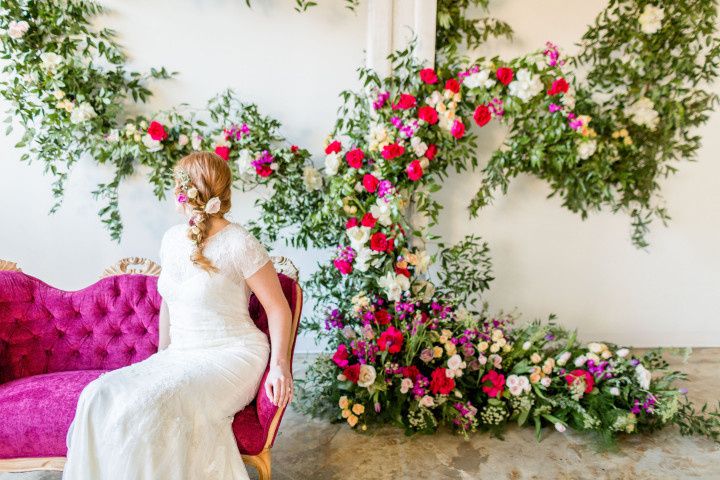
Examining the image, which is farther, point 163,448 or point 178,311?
point 178,311

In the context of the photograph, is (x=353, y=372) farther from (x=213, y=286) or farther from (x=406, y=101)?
(x=406, y=101)

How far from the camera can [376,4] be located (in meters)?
2.61

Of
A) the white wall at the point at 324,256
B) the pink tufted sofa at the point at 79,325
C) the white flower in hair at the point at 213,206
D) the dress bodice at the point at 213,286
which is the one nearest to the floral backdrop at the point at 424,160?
the white wall at the point at 324,256

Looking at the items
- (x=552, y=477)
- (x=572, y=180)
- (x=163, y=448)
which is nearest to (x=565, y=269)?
(x=572, y=180)

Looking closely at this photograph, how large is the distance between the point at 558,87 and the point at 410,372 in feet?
5.65

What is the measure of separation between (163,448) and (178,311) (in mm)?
511

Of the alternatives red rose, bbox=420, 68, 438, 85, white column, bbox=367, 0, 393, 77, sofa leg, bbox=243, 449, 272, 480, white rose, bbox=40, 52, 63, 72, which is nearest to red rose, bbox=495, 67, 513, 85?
red rose, bbox=420, 68, 438, 85

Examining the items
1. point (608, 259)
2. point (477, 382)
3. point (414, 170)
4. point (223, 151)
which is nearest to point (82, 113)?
point (223, 151)

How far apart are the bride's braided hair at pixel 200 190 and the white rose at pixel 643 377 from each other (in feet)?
6.88

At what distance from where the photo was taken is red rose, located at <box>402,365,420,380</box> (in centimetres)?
240

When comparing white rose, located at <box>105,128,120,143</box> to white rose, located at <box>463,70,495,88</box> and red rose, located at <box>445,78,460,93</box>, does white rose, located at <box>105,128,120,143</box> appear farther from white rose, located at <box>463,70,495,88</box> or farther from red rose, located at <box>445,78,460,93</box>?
white rose, located at <box>463,70,495,88</box>

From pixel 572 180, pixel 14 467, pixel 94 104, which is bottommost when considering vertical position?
pixel 14 467

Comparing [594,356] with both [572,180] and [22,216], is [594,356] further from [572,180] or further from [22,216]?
[22,216]

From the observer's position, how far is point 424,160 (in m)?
2.52
